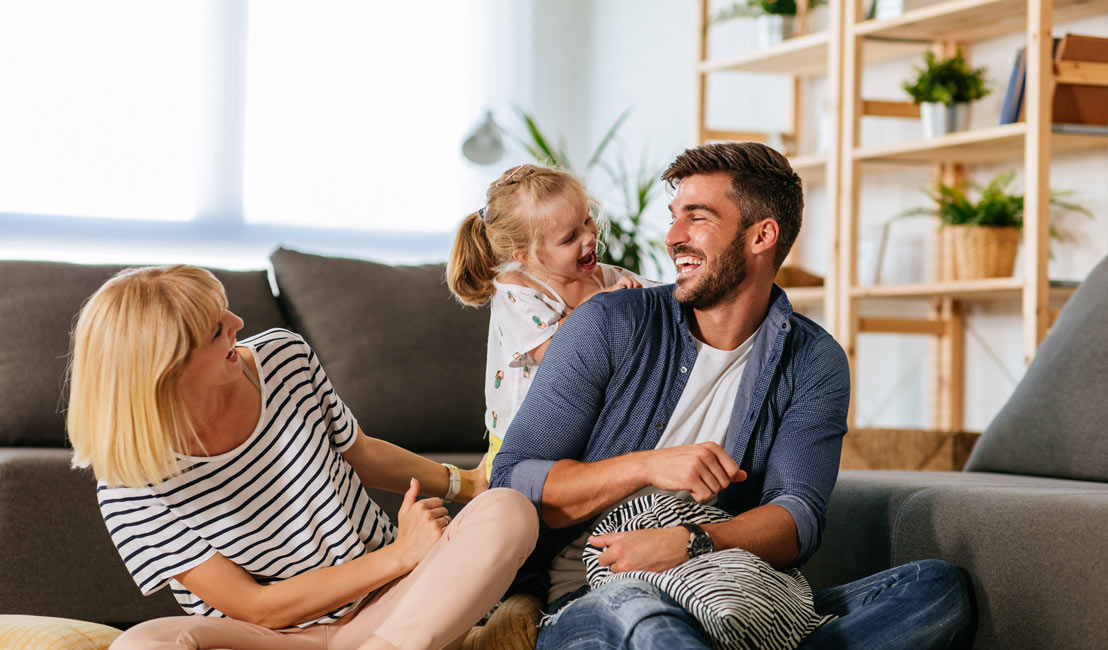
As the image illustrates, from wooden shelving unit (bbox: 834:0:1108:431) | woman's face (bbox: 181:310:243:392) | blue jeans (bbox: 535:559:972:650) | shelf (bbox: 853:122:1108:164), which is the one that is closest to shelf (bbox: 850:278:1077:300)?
wooden shelving unit (bbox: 834:0:1108:431)

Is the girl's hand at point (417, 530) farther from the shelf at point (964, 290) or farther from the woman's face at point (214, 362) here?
the shelf at point (964, 290)

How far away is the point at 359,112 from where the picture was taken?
4793 millimetres

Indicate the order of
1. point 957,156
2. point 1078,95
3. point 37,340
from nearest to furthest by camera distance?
point 37,340 < point 1078,95 < point 957,156

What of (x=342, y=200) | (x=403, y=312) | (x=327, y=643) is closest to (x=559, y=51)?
(x=342, y=200)

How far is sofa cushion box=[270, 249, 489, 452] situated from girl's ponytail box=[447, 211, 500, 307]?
1.73 ft

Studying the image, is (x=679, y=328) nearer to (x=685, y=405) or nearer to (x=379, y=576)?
(x=685, y=405)

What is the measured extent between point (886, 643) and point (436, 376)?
137 centimetres

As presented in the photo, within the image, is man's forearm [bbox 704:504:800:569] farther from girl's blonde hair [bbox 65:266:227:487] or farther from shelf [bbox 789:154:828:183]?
shelf [bbox 789:154:828:183]

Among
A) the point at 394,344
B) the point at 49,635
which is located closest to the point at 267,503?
the point at 49,635

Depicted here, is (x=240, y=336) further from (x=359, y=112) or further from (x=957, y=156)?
(x=359, y=112)

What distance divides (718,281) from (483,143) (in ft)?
8.56

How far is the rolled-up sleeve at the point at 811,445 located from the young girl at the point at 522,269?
1.26ft

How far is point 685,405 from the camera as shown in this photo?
169 centimetres

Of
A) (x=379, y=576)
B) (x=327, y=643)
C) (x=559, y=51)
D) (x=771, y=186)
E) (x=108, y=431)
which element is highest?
(x=559, y=51)
